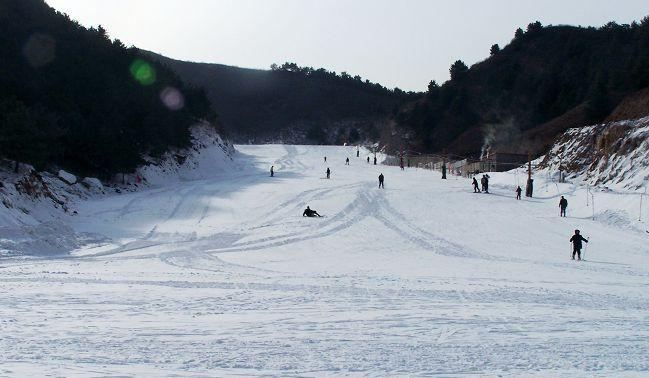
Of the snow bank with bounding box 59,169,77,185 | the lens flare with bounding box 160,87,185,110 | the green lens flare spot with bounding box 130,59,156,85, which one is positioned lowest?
the snow bank with bounding box 59,169,77,185

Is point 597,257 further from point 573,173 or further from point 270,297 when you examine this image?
point 573,173

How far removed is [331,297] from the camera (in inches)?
517

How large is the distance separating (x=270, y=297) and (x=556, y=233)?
18.0m

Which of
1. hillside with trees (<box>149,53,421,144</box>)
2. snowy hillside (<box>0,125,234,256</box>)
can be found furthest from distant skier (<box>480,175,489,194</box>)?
hillside with trees (<box>149,53,421,144</box>)

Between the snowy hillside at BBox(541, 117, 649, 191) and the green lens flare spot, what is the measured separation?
122ft

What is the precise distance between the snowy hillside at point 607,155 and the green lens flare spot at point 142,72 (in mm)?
37163

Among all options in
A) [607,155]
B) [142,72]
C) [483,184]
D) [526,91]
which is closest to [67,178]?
[483,184]

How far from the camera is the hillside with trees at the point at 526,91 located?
244ft

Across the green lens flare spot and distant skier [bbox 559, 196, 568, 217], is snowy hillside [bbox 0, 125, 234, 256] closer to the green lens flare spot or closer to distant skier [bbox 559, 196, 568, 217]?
the green lens flare spot

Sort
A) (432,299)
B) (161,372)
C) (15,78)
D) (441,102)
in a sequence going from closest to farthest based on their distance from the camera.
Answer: (161,372)
(432,299)
(15,78)
(441,102)

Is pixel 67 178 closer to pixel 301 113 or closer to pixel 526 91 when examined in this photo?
pixel 526 91

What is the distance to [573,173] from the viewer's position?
4575 cm

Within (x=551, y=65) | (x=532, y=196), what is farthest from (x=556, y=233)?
(x=551, y=65)

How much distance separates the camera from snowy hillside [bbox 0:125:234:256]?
20562mm
